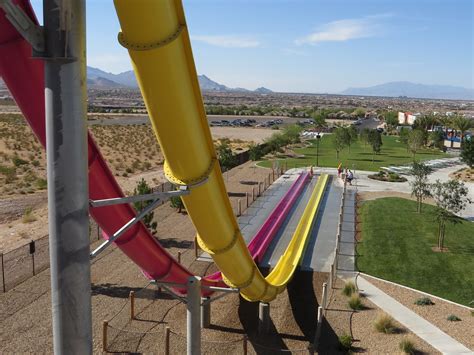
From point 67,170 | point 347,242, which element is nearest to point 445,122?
point 347,242

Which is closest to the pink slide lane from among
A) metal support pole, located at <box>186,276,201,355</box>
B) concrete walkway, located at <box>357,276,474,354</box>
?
metal support pole, located at <box>186,276,201,355</box>

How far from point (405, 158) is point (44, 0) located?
177 ft

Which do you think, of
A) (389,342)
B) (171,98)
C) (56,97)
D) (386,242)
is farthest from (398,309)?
(56,97)

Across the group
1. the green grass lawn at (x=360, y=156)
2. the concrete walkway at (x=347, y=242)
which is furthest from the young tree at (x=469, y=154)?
the concrete walkway at (x=347, y=242)

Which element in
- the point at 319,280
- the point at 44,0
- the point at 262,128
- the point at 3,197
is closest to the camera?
the point at 44,0

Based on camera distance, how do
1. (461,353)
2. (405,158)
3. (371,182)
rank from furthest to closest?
(405,158) < (371,182) < (461,353)

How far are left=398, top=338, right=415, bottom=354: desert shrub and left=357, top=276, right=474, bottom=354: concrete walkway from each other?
86 centimetres

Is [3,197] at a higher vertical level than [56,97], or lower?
lower

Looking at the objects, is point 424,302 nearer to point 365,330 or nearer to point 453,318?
point 453,318

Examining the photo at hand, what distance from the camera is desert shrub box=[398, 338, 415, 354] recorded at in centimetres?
1257

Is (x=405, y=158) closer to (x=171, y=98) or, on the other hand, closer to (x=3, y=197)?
(x=3, y=197)

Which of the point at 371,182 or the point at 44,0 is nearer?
the point at 44,0

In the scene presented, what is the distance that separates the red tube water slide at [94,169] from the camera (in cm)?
510

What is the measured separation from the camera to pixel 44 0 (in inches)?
158
